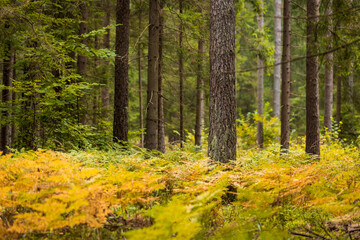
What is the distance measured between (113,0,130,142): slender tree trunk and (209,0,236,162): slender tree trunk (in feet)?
15.7

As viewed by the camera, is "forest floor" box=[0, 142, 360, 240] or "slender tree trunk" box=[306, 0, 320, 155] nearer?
"forest floor" box=[0, 142, 360, 240]

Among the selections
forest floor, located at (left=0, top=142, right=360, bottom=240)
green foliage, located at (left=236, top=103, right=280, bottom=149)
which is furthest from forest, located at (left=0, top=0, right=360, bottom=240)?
green foliage, located at (left=236, top=103, right=280, bottom=149)

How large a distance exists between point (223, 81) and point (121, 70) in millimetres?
5238

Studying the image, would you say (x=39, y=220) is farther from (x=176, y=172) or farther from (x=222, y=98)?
(x=222, y=98)

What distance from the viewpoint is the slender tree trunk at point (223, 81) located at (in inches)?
201

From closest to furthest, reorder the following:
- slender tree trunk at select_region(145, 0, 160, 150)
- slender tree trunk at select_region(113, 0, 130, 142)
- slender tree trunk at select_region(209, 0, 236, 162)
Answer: slender tree trunk at select_region(209, 0, 236, 162) → slender tree trunk at select_region(145, 0, 160, 150) → slender tree trunk at select_region(113, 0, 130, 142)

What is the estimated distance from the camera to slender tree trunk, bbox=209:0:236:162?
5094mm

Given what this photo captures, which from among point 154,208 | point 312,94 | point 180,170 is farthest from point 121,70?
point 154,208

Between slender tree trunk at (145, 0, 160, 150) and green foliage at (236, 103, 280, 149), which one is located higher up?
slender tree trunk at (145, 0, 160, 150)

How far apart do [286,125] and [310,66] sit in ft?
12.2

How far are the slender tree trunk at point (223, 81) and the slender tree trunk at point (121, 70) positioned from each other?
4.80m

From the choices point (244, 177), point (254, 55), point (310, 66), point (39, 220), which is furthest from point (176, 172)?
point (254, 55)

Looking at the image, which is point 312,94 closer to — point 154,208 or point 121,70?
point 121,70

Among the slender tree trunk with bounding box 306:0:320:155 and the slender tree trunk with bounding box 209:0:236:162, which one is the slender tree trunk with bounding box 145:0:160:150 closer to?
the slender tree trunk with bounding box 209:0:236:162
